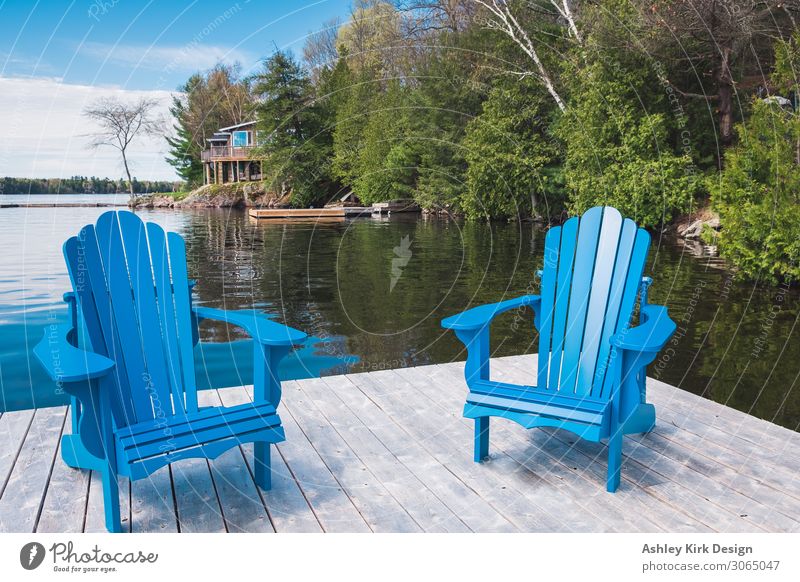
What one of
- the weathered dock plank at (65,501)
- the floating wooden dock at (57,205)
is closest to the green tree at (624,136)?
the weathered dock plank at (65,501)

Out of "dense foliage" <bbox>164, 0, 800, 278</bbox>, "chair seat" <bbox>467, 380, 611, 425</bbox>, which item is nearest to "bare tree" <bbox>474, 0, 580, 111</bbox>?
"dense foliage" <bbox>164, 0, 800, 278</bbox>

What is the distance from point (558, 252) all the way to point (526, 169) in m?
15.5

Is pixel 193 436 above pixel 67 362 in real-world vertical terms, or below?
below

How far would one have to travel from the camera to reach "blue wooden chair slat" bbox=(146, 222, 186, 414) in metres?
2.73

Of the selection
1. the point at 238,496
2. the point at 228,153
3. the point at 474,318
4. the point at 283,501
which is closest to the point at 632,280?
the point at 474,318

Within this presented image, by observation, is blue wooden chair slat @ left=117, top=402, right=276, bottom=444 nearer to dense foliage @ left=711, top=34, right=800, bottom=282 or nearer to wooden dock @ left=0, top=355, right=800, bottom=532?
wooden dock @ left=0, top=355, right=800, bottom=532

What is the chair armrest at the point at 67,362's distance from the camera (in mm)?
1994

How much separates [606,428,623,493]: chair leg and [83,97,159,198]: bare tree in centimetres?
340

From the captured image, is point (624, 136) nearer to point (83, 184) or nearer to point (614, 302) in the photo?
point (83, 184)

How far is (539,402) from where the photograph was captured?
2619mm

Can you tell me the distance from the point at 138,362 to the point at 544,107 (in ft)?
56.0

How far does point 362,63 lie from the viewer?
19297mm

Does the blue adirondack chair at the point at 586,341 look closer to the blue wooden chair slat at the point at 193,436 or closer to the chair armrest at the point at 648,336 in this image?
the chair armrest at the point at 648,336
